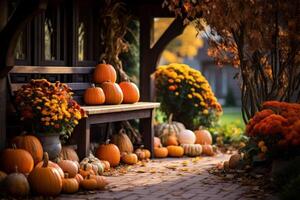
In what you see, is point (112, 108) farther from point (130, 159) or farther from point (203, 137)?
point (203, 137)

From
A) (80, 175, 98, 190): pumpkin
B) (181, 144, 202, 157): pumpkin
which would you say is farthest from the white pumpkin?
(80, 175, 98, 190): pumpkin

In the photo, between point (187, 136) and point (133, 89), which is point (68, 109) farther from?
point (187, 136)

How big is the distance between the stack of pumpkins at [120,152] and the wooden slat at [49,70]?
1.15 metres

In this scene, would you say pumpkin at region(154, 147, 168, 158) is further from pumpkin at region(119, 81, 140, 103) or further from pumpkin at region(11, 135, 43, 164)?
pumpkin at region(11, 135, 43, 164)

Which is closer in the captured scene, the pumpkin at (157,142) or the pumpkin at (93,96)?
the pumpkin at (93,96)

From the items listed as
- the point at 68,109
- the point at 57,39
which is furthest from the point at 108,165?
the point at 57,39

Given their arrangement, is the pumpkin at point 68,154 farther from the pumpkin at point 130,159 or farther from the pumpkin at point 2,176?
the pumpkin at point 2,176

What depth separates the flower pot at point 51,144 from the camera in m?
8.43

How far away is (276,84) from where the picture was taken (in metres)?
9.64

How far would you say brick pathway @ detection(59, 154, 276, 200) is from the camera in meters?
7.43

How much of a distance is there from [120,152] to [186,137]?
1550 mm

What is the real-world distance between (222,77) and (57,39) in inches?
1162

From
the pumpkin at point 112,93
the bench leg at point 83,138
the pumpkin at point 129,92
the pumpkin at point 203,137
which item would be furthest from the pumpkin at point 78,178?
the pumpkin at point 203,137

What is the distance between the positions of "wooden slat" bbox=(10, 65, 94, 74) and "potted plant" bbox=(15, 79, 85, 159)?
540mm
